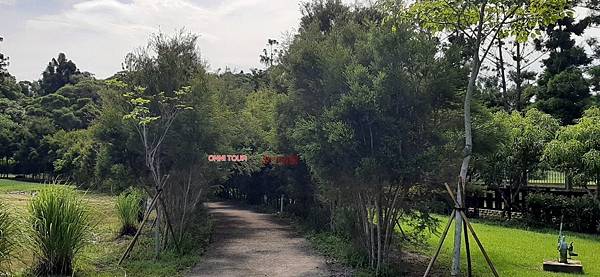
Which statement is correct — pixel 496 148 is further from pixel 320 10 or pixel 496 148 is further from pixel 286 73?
pixel 320 10

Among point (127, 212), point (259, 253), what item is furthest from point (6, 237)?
point (127, 212)

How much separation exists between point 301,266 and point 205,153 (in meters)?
2.74

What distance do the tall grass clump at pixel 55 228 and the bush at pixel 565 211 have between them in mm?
11201

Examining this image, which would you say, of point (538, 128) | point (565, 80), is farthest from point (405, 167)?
point (565, 80)

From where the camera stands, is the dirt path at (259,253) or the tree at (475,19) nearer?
the tree at (475,19)

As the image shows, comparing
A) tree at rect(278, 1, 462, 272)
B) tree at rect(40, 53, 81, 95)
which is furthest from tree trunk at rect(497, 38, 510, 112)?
tree at rect(40, 53, 81, 95)

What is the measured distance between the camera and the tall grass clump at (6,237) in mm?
6367

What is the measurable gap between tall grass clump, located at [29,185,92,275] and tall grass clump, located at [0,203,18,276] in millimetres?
427

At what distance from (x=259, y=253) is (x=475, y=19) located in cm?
612

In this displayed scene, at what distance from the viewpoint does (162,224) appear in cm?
1057

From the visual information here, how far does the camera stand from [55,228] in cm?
713

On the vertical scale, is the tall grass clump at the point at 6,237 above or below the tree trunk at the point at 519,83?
below

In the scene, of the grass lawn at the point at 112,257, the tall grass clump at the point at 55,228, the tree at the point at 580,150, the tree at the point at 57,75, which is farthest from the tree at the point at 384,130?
the tree at the point at 57,75

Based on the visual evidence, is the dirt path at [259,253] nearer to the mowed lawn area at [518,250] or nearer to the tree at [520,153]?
the mowed lawn area at [518,250]
